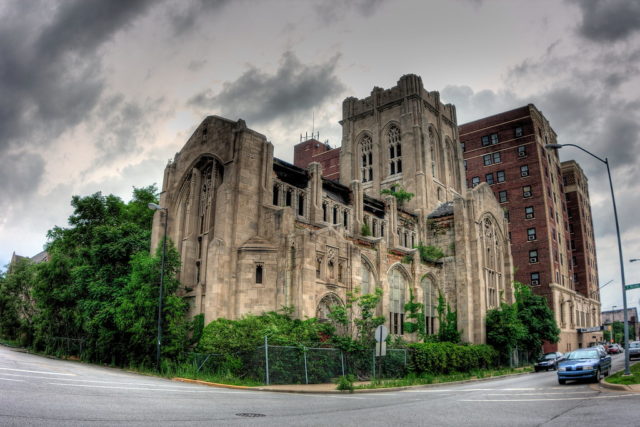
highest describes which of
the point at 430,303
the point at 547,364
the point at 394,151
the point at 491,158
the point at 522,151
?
the point at 491,158

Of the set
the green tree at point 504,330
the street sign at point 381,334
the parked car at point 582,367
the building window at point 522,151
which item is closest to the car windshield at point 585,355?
the parked car at point 582,367

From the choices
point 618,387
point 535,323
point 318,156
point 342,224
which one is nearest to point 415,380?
point 618,387

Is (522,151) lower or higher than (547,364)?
higher

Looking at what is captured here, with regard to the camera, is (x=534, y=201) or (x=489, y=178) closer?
(x=534, y=201)

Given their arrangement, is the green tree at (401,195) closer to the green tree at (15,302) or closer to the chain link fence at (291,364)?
the chain link fence at (291,364)

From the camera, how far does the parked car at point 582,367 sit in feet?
70.2

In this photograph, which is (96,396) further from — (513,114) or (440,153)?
(513,114)

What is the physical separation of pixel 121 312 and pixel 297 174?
56.8ft

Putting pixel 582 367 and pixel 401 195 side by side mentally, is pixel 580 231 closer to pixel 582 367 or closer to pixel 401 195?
pixel 401 195

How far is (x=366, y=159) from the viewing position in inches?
2441

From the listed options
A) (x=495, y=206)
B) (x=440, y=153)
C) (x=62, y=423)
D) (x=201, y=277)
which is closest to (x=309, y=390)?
(x=62, y=423)

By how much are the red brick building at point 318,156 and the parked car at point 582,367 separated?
65.6m

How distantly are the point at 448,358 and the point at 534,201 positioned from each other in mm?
42859

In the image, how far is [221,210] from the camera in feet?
111
